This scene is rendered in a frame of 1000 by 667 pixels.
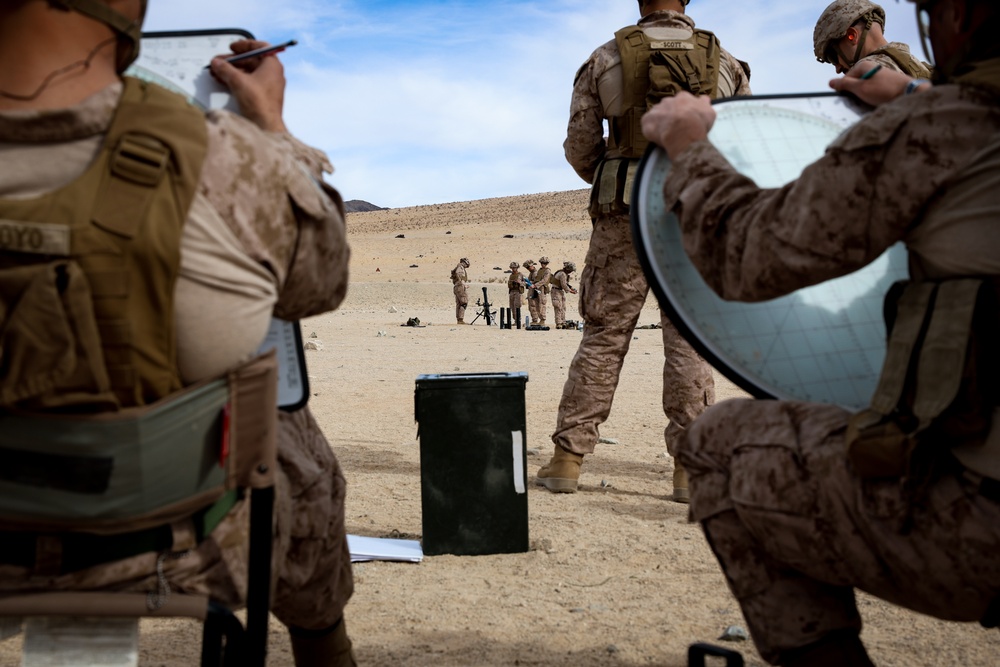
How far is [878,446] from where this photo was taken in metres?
1.81

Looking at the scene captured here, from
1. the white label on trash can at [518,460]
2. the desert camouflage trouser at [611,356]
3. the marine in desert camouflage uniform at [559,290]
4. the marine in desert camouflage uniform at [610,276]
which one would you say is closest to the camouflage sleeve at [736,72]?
the marine in desert camouflage uniform at [610,276]

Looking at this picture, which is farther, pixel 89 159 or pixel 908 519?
pixel 908 519

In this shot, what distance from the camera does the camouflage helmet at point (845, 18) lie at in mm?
4922

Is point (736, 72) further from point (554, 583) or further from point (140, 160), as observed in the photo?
point (140, 160)

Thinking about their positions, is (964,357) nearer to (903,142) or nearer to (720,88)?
(903,142)

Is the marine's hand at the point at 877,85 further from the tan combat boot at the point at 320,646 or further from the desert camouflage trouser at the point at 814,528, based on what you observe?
the tan combat boot at the point at 320,646

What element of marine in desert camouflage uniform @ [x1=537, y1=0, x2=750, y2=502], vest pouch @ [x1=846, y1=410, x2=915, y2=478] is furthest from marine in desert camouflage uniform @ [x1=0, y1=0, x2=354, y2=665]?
marine in desert camouflage uniform @ [x1=537, y1=0, x2=750, y2=502]

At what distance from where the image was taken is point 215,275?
63.3 inches

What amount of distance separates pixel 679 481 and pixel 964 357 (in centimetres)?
322

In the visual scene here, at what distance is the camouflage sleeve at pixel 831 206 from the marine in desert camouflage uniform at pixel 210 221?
29.8 inches

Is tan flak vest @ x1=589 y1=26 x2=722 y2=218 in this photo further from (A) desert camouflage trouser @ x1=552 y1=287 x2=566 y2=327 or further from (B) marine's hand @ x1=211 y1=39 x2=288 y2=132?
(A) desert camouflage trouser @ x1=552 y1=287 x2=566 y2=327

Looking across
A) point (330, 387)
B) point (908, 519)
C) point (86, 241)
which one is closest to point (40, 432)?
point (86, 241)

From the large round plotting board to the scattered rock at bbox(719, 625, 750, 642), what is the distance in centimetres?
105

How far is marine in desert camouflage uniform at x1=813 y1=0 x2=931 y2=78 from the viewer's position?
4867mm
